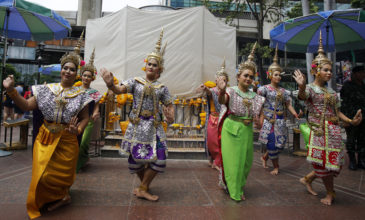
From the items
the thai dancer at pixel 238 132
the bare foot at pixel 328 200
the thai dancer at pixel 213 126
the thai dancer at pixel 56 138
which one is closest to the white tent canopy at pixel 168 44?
the thai dancer at pixel 213 126

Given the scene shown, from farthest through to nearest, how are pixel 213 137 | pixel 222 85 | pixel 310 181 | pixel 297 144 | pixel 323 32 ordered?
1. pixel 297 144
2. pixel 323 32
3. pixel 213 137
4. pixel 310 181
5. pixel 222 85

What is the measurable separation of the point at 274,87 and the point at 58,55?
2474 centimetres

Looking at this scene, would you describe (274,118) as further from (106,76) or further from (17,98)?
(17,98)

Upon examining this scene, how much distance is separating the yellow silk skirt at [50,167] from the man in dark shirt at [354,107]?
5443 millimetres

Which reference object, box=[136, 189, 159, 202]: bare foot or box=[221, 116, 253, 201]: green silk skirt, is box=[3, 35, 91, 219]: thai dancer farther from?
box=[221, 116, 253, 201]: green silk skirt

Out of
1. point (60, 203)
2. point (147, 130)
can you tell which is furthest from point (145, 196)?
point (60, 203)

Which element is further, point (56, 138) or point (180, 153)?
point (180, 153)

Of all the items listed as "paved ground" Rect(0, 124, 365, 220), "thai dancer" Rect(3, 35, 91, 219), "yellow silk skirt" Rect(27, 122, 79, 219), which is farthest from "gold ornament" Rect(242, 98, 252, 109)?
"yellow silk skirt" Rect(27, 122, 79, 219)

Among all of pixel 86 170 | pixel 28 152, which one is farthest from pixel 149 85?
pixel 28 152

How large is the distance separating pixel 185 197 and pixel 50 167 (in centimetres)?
168

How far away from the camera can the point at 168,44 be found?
749 cm

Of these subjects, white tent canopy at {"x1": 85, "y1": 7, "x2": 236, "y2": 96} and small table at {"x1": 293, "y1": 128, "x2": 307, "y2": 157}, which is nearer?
small table at {"x1": 293, "y1": 128, "x2": 307, "y2": 157}

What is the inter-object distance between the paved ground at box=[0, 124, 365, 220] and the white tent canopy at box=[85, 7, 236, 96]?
3.60 meters

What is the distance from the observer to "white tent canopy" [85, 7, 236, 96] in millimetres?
7348
